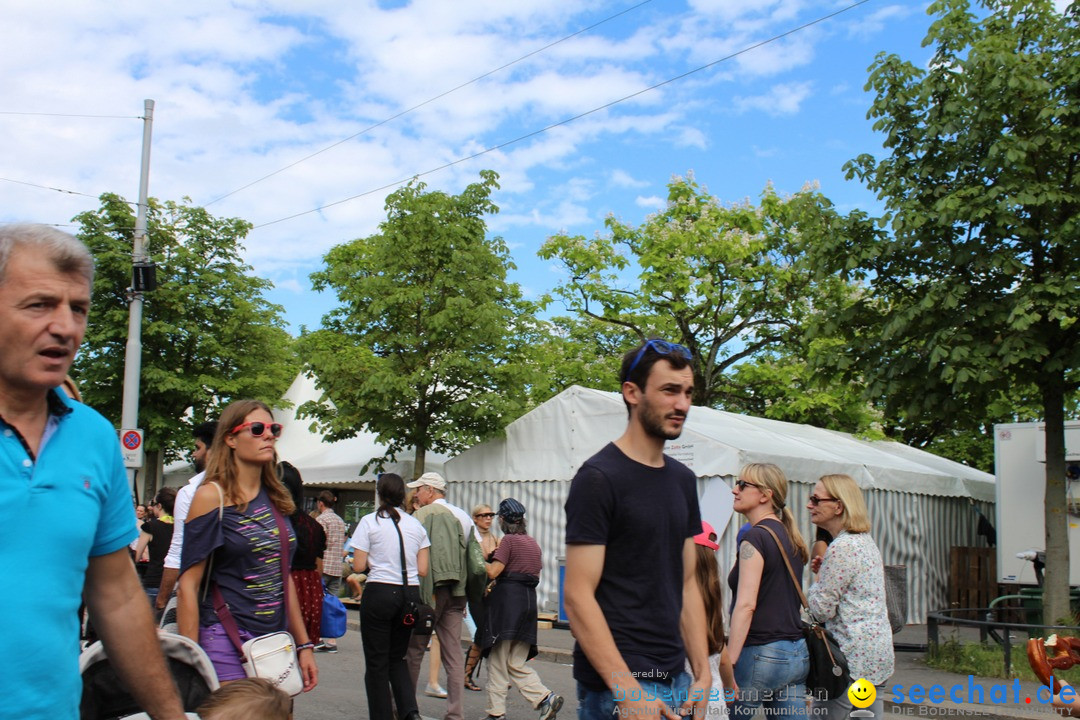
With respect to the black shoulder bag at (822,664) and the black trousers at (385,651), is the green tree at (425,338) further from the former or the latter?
the black shoulder bag at (822,664)

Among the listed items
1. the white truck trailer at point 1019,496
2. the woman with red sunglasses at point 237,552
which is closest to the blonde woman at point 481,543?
the woman with red sunglasses at point 237,552

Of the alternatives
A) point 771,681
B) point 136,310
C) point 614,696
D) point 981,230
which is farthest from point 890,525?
point 614,696

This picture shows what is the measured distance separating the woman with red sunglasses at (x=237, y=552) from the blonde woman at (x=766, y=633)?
199 cm

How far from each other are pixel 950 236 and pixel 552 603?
8.95 meters

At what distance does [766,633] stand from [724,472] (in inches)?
387

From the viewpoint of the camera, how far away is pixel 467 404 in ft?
62.6

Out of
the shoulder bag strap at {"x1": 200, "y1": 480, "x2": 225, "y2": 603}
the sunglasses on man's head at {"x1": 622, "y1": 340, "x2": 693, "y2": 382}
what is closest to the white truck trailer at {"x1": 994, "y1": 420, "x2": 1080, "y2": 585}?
the sunglasses on man's head at {"x1": 622, "y1": 340, "x2": 693, "y2": 382}

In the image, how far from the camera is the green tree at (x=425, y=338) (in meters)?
19.5

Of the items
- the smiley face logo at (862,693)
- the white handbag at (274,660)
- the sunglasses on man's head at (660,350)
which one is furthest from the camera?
the smiley face logo at (862,693)

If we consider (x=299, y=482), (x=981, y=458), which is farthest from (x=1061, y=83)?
(x=981, y=458)

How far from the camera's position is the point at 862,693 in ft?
16.7

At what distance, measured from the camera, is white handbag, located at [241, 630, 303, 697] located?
4.08 m

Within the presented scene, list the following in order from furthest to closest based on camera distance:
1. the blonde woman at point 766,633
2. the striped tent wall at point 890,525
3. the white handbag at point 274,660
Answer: the striped tent wall at point 890,525 → the blonde woman at point 766,633 → the white handbag at point 274,660

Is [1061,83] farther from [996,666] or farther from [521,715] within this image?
[521,715]
